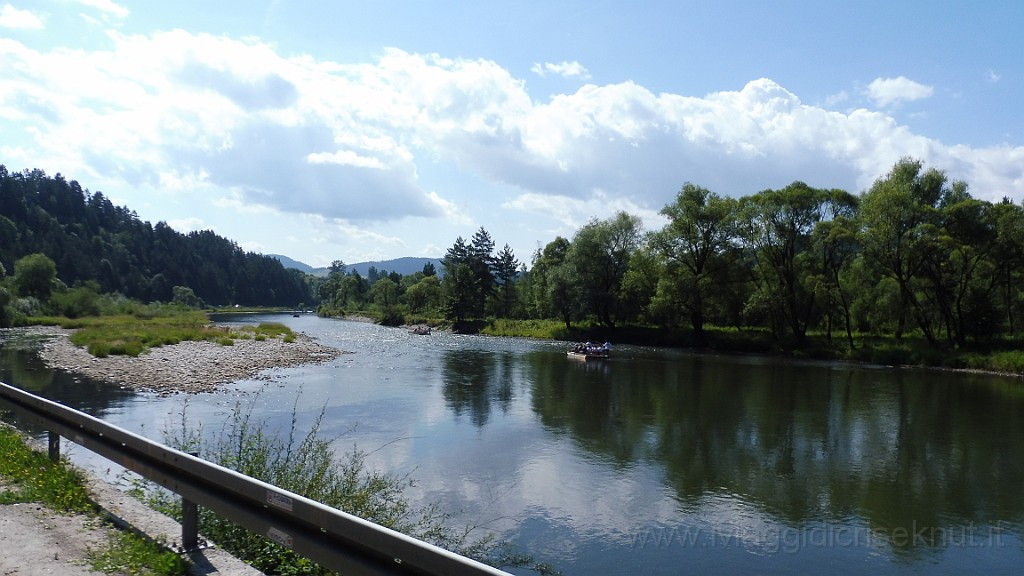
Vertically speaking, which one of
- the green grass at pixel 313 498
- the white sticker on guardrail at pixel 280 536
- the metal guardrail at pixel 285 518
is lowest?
the green grass at pixel 313 498

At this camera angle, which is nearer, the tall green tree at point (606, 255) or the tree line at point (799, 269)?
the tree line at point (799, 269)

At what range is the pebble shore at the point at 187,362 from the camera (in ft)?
94.5

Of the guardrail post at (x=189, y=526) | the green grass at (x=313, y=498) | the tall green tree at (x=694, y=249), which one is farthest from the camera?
the tall green tree at (x=694, y=249)

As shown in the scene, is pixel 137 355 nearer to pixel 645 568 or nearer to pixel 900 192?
pixel 645 568

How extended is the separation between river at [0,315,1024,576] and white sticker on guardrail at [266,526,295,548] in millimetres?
6901

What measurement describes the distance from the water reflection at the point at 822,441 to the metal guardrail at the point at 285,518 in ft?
36.8

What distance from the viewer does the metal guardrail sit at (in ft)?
12.2

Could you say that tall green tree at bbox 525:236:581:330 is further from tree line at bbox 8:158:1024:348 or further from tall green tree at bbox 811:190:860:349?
tall green tree at bbox 811:190:860:349

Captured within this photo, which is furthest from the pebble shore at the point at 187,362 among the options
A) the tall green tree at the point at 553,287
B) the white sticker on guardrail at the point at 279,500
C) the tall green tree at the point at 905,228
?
the tall green tree at the point at 905,228

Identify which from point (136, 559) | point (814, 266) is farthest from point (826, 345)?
point (136, 559)

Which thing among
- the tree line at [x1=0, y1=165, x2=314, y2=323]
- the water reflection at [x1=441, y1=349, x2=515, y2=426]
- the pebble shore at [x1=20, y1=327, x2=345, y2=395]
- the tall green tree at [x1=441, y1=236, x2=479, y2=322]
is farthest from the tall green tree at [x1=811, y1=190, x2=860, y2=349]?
the tree line at [x1=0, y1=165, x2=314, y2=323]

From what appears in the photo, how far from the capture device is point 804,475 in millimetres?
16281

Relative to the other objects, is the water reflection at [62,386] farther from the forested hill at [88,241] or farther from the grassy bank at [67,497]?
the forested hill at [88,241]

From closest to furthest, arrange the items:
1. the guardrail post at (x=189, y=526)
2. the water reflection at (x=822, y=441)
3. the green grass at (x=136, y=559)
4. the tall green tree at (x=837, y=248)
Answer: the green grass at (x=136, y=559) → the guardrail post at (x=189, y=526) → the water reflection at (x=822, y=441) → the tall green tree at (x=837, y=248)
